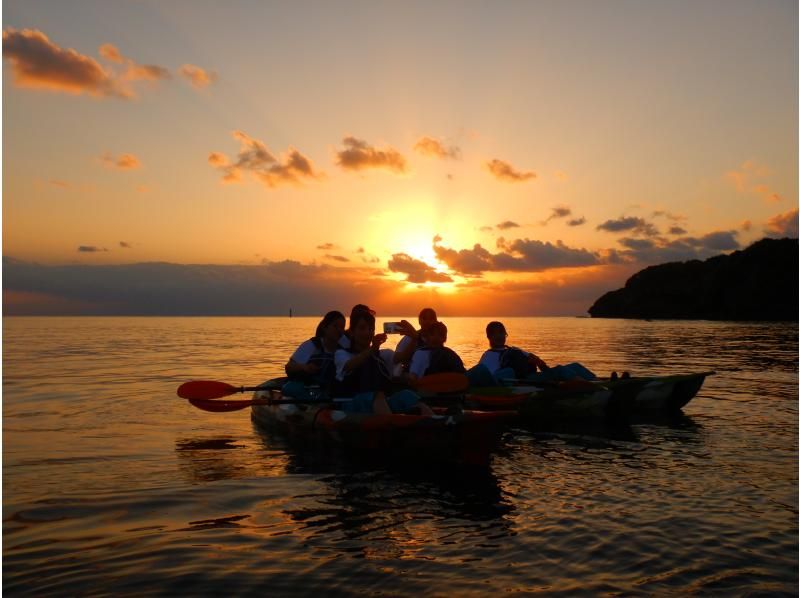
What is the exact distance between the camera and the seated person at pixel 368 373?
9.95 m

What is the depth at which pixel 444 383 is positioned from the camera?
11.0m

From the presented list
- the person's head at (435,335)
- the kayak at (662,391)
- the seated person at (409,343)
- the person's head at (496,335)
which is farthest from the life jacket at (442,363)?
the kayak at (662,391)

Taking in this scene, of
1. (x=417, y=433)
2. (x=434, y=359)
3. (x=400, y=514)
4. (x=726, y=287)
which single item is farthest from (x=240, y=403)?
Answer: (x=726, y=287)

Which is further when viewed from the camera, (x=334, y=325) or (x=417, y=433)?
(x=334, y=325)

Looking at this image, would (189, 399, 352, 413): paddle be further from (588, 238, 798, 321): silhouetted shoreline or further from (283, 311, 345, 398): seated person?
(588, 238, 798, 321): silhouetted shoreline

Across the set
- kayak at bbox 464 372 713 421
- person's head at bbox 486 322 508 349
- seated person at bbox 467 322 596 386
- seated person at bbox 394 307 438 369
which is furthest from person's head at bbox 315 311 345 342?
person's head at bbox 486 322 508 349

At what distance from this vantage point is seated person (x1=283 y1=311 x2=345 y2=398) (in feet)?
41.7

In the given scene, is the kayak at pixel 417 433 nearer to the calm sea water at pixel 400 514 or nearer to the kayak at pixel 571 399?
the calm sea water at pixel 400 514

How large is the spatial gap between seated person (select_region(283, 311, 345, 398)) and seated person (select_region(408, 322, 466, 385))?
1748mm

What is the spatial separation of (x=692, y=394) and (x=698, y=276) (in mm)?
133360

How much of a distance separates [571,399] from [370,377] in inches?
204

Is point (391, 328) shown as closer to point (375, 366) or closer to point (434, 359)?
point (375, 366)

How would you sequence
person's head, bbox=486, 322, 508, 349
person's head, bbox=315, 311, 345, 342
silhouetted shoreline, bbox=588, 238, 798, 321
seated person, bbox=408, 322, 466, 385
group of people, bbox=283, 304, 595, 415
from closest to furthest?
1. group of people, bbox=283, 304, 595, 415
2. seated person, bbox=408, 322, 466, 385
3. person's head, bbox=315, 311, 345, 342
4. person's head, bbox=486, 322, 508, 349
5. silhouetted shoreline, bbox=588, 238, 798, 321

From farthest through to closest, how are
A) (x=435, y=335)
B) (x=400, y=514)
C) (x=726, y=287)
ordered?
1. (x=726, y=287)
2. (x=435, y=335)
3. (x=400, y=514)
